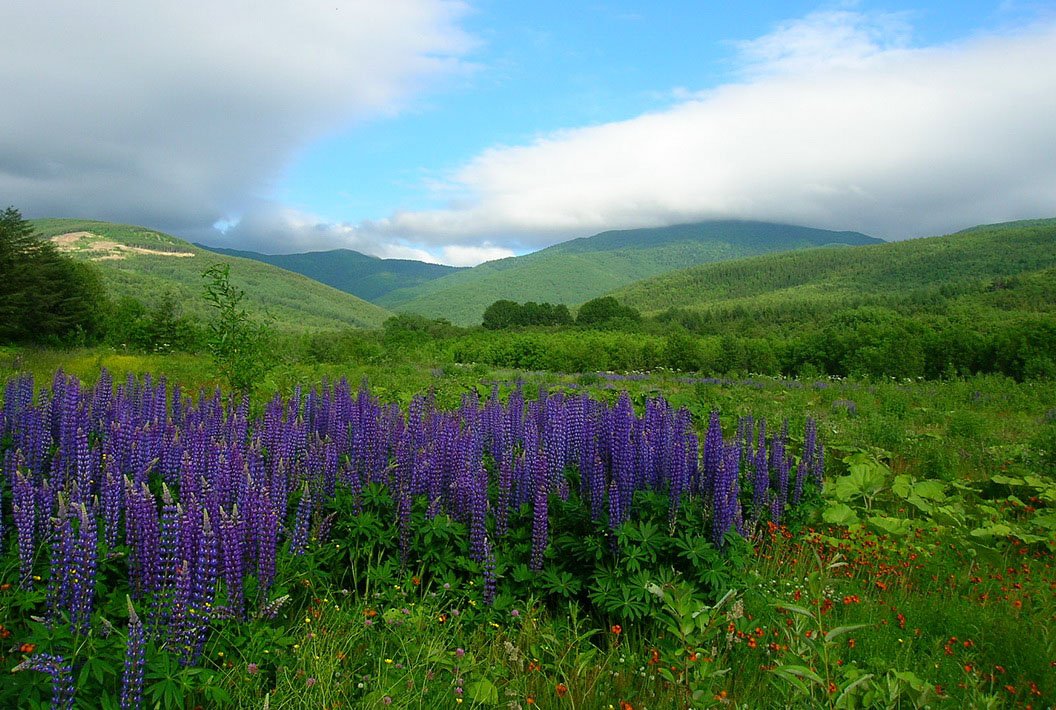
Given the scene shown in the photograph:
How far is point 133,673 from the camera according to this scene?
2.41 m

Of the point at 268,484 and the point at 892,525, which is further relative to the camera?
the point at 892,525

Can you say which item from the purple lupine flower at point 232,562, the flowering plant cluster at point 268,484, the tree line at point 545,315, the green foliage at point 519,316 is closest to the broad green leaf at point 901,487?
the flowering plant cluster at point 268,484

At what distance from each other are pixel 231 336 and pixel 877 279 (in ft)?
474

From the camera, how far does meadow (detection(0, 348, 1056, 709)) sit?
2760 millimetres

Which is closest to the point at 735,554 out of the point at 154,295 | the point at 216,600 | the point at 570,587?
the point at 570,587

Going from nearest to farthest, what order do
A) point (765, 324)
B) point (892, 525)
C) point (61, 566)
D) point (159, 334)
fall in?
point (61, 566) → point (892, 525) → point (159, 334) → point (765, 324)

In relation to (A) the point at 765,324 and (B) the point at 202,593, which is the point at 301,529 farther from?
(A) the point at 765,324

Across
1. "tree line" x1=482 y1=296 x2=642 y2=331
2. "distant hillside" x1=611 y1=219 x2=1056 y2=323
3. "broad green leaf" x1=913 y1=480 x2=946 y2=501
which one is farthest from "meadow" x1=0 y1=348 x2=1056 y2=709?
"distant hillside" x1=611 y1=219 x2=1056 y2=323

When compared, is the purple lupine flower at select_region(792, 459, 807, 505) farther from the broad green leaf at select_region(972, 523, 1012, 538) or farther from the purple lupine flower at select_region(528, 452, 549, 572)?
the purple lupine flower at select_region(528, 452, 549, 572)

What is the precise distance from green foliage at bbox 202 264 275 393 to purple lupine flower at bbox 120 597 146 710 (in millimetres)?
7130

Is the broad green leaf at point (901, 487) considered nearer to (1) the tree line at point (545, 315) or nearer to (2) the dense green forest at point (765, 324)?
(2) the dense green forest at point (765, 324)

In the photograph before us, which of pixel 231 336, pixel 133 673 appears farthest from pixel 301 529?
pixel 231 336

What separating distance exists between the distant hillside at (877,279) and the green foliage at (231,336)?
7037 cm

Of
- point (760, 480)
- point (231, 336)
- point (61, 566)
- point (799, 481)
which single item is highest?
point (231, 336)
